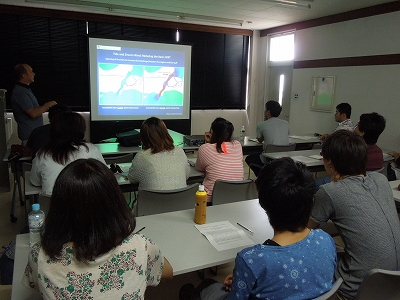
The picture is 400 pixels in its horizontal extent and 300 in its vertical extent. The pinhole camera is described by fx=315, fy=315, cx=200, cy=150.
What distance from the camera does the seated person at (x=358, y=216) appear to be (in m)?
1.44

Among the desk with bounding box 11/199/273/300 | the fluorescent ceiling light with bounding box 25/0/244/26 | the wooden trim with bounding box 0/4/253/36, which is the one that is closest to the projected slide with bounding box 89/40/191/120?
the fluorescent ceiling light with bounding box 25/0/244/26

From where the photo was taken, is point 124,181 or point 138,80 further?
point 138,80

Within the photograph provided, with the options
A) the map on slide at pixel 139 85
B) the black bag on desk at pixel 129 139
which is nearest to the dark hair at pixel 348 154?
the black bag on desk at pixel 129 139

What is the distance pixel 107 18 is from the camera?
6.40 metres

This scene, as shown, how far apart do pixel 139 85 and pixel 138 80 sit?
0.10 meters

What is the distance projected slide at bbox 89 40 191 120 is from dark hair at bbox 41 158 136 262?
5191 millimetres

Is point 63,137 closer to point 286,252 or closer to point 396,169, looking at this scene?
point 286,252

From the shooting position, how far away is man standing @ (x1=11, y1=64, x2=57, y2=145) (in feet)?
13.6

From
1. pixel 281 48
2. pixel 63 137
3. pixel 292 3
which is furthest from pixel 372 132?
pixel 281 48

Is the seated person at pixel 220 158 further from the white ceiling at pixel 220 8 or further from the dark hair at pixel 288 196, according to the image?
the white ceiling at pixel 220 8

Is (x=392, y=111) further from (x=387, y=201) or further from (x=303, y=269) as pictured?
(x=303, y=269)

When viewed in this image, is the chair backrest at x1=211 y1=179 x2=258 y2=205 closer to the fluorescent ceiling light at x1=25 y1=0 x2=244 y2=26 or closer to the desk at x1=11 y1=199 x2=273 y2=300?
the desk at x1=11 y1=199 x2=273 y2=300

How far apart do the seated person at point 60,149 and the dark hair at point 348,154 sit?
169 cm

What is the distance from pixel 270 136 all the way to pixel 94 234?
3.72 meters
